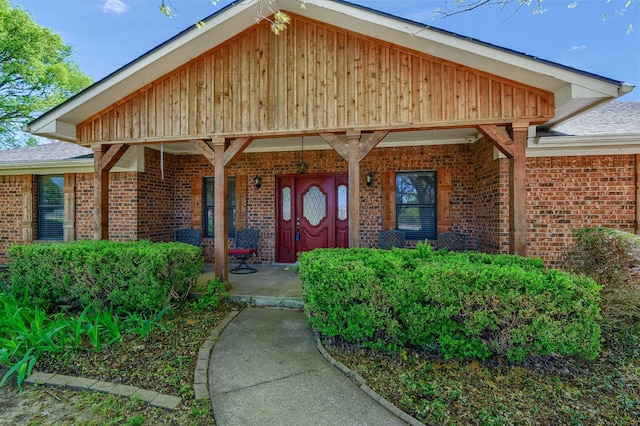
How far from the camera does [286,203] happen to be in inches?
306

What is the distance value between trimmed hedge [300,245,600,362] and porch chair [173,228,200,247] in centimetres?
518

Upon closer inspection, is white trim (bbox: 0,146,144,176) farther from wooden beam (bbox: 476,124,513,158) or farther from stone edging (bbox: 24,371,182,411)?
wooden beam (bbox: 476,124,513,158)

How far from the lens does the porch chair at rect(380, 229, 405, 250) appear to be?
22.8 feet

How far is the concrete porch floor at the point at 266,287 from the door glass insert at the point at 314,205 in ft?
4.71

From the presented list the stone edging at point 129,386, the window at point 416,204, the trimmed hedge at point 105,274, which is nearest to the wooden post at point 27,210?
the trimmed hedge at point 105,274

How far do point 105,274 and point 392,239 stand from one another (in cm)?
520

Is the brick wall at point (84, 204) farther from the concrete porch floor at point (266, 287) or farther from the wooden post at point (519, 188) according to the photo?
the wooden post at point (519, 188)

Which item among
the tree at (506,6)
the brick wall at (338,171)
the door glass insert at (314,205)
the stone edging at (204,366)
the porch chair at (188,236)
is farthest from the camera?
the porch chair at (188,236)

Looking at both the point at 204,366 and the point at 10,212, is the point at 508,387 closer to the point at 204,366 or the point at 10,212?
the point at 204,366

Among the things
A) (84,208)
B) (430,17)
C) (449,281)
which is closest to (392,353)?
(449,281)

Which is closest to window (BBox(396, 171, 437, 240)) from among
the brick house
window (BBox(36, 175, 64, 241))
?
the brick house

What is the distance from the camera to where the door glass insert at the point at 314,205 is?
7.57 m

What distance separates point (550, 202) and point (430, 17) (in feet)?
13.0

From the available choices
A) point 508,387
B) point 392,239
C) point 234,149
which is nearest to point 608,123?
point 392,239
